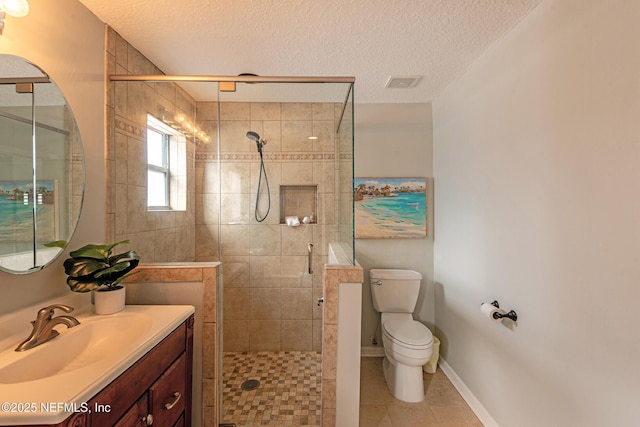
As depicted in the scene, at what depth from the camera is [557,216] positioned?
1.25m

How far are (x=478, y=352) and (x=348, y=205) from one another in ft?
4.51

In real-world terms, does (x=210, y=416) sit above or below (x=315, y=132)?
below

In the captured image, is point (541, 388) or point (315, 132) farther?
point (315, 132)

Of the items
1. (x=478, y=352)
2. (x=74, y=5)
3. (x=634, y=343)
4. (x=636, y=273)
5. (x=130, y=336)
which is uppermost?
(x=74, y=5)

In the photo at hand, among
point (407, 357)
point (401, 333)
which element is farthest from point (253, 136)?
point (407, 357)

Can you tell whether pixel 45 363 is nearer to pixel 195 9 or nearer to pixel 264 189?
pixel 264 189

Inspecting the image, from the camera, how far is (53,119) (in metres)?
1.20

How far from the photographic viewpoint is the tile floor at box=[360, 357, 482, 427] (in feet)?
5.83

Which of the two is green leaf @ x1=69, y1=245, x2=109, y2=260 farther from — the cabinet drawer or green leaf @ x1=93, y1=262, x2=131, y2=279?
the cabinet drawer

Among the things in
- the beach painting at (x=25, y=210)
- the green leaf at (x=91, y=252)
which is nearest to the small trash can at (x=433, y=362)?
the green leaf at (x=91, y=252)

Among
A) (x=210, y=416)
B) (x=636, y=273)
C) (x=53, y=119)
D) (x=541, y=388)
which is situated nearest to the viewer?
(x=636, y=273)

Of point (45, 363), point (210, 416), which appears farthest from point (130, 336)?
point (210, 416)

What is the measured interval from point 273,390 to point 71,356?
1.36 m

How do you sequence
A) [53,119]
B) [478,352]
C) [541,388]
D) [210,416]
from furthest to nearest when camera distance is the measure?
[478,352]
[210,416]
[541,388]
[53,119]
